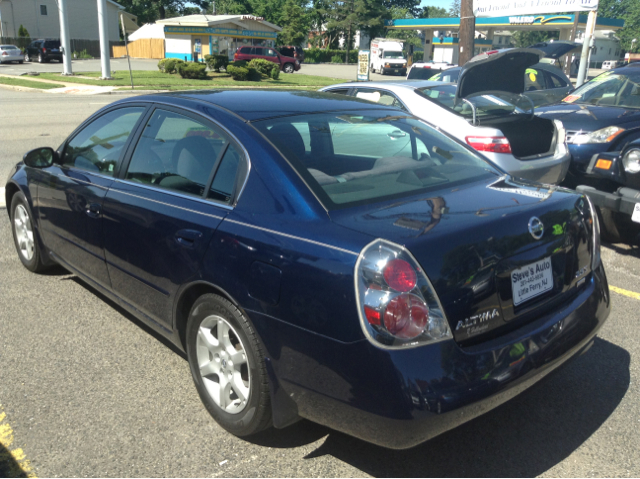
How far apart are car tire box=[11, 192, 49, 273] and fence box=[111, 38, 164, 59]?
219ft

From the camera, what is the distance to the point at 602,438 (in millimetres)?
2941

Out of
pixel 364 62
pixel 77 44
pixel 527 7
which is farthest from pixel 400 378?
pixel 77 44

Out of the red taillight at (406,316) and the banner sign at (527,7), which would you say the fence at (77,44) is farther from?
the red taillight at (406,316)

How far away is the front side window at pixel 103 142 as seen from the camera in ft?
12.6

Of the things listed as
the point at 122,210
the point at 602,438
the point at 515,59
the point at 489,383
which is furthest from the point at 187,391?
the point at 515,59

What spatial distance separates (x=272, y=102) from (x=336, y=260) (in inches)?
57.8

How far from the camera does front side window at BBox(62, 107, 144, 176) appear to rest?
3.86 meters

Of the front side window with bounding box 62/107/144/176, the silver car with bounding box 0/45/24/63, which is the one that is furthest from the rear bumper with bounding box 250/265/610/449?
the silver car with bounding box 0/45/24/63

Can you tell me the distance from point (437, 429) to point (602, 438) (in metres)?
1.15

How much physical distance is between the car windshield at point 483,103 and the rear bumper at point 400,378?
444 centimetres

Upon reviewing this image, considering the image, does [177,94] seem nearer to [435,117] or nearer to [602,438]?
[602,438]

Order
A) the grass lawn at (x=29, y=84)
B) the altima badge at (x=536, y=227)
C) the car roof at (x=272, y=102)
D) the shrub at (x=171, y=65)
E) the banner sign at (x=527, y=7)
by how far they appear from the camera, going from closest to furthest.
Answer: the altima badge at (x=536, y=227) → the car roof at (x=272, y=102) → the banner sign at (x=527, y=7) → the grass lawn at (x=29, y=84) → the shrub at (x=171, y=65)

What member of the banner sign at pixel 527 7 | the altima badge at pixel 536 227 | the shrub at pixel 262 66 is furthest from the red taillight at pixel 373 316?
the shrub at pixel 262 66

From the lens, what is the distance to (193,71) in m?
32.3
